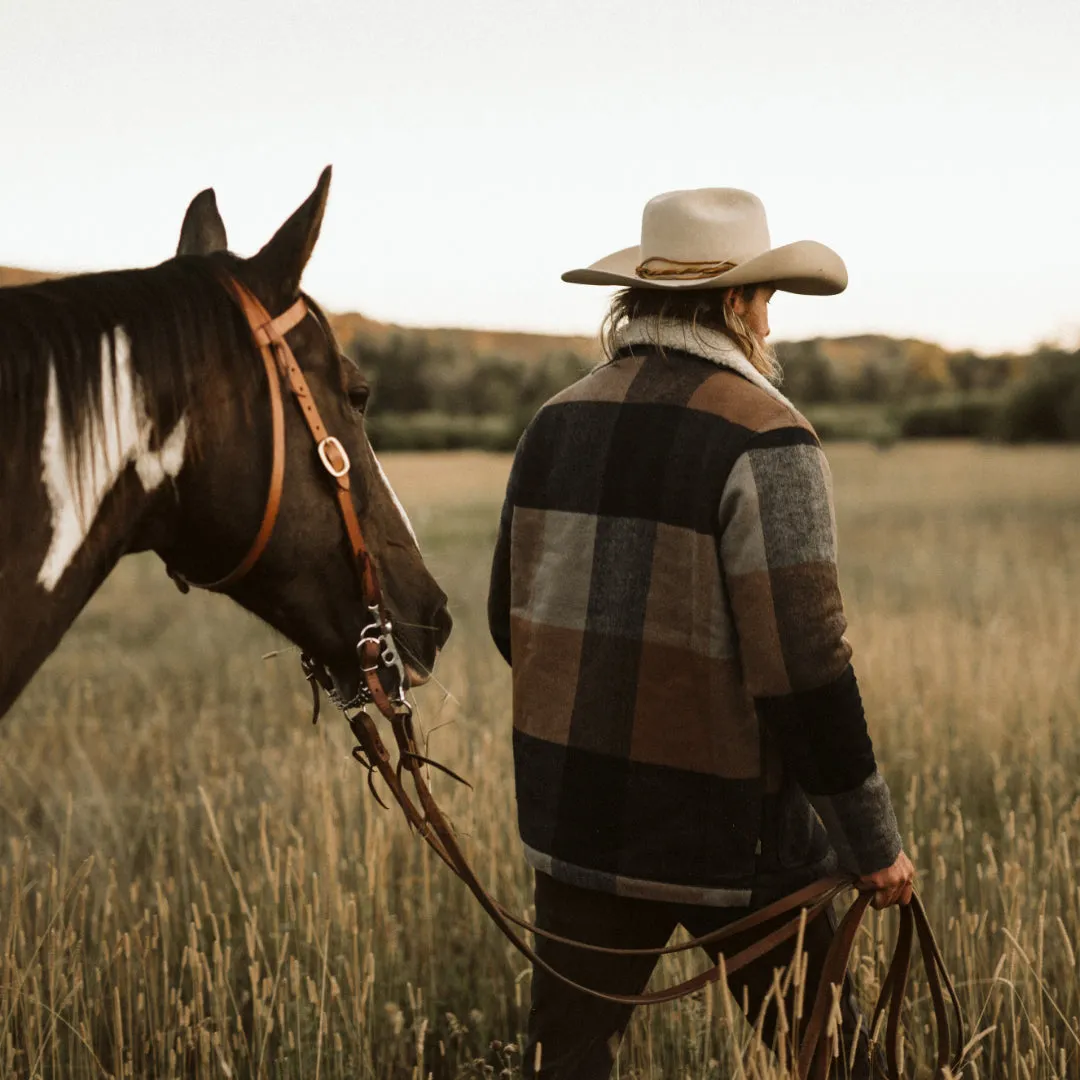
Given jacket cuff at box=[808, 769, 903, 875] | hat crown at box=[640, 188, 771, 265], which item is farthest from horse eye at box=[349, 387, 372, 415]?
jacket cuff at box=[808, 769, 903, 875]

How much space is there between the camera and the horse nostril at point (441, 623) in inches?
99.7

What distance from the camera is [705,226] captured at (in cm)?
242

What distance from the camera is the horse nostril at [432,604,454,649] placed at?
2.53m

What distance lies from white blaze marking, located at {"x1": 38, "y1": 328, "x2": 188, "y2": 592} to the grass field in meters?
0.79

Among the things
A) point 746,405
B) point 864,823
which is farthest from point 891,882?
point 746,405

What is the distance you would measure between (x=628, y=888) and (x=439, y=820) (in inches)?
19.1

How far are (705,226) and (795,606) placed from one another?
33.6 inches

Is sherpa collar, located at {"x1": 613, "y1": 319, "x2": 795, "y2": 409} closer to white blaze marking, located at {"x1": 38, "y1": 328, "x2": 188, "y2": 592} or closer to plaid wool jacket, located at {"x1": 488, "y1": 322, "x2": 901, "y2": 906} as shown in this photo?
plaid wool jacket, located at {"x1": 488, "y1": 322, "x2": 901, "y2": 906}

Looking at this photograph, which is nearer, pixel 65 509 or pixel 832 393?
pixel 65 509

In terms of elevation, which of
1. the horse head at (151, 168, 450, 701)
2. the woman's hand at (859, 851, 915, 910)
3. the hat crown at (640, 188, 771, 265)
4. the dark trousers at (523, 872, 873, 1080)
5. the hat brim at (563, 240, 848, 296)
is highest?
the hat crown at (640, 188, 771, 265)

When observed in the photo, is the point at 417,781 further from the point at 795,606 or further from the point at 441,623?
the point at 795,606

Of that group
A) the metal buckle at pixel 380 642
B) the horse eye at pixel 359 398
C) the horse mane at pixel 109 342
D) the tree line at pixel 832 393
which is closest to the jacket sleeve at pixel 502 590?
the metal buckle at pixel 380 642

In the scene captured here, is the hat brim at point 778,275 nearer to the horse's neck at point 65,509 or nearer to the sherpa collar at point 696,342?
the sherpa collar at point 696,342

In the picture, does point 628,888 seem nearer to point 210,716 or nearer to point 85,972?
point 85,972
